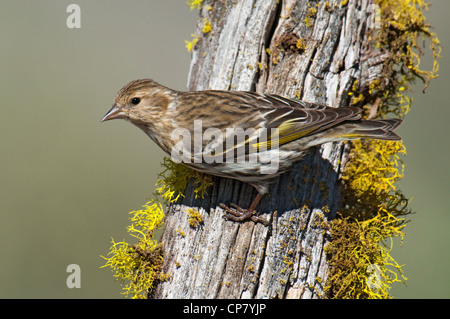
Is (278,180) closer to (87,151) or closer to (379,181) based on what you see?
(379,181)

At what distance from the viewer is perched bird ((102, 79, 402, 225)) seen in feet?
15.4

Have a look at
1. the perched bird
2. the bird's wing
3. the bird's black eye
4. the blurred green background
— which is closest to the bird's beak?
the bird's black eye

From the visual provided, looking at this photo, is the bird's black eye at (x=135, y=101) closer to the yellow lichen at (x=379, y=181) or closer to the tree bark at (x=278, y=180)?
the tree bark at (x=278, y=180)

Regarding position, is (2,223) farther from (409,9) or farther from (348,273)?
(409,9)

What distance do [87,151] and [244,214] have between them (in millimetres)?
6692

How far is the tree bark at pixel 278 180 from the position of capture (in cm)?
459

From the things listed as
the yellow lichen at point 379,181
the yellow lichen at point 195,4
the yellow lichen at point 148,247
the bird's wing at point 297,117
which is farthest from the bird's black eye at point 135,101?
the yellow lichen at point 379,181

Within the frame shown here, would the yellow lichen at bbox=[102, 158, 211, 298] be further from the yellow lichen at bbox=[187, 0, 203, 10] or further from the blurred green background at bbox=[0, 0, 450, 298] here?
the blurred green background at bbox=[0, 0, 450, 298]

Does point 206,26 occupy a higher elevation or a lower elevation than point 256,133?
higher

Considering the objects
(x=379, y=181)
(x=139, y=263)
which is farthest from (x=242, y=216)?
(x=379, y=181)

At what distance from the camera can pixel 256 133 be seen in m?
4.82

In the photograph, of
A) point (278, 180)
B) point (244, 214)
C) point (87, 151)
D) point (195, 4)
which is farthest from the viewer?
point (87, 151)

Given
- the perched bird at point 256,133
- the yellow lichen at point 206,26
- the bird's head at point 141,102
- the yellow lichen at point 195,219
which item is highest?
the yellow lichen at point 206,26

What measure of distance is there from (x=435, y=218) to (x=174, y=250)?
223 inches
